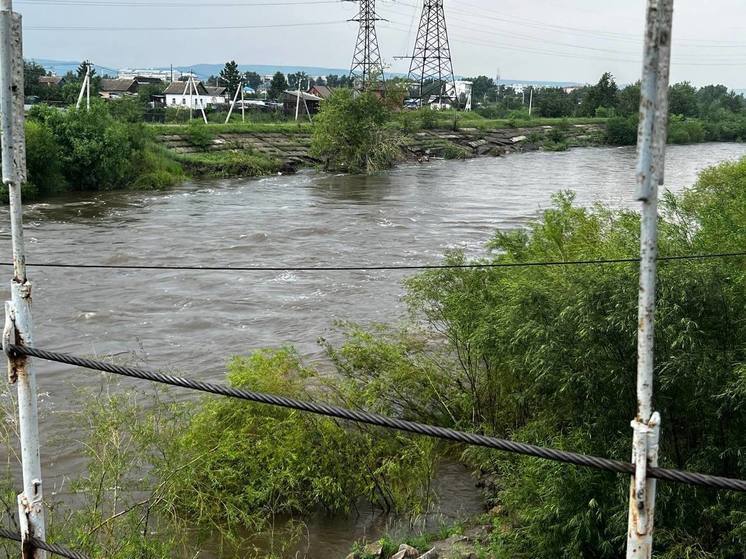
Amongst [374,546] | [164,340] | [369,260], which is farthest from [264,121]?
[374,546]

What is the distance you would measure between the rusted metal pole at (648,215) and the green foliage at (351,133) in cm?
3771

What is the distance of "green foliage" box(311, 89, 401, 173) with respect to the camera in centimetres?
3975

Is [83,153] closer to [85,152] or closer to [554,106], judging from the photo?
[85,152]

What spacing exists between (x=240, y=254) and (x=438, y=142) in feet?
108

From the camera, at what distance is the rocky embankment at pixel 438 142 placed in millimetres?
41094

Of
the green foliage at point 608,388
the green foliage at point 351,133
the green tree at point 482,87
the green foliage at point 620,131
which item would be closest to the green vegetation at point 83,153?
the green foliage at point 351,133

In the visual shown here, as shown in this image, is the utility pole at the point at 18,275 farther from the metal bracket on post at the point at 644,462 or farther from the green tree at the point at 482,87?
the green tree at the point at 482,87

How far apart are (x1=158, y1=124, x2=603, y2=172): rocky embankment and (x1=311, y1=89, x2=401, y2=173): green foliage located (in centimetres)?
224

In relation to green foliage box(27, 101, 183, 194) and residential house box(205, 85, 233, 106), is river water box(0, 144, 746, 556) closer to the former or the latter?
green foliage box(27, 101, 183, 194)

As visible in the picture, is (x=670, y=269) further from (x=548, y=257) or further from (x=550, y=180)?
(x=550, y=180)

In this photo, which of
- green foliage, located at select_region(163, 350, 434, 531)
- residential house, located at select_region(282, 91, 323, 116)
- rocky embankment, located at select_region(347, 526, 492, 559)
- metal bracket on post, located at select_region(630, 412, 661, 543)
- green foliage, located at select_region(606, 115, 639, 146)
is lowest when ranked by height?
rocky embankment, located at select_region(347, 526, 492, 559)

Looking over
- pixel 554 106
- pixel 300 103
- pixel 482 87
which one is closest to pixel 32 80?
pixel 300 103

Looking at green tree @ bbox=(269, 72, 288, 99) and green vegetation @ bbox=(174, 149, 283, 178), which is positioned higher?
green tree @ bbox=(269, 72, 288, 99)

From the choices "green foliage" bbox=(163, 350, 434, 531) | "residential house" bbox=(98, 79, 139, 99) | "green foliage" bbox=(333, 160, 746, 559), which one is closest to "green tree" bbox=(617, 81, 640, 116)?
"residential house" bbox=(98, 79, 139, 99)
